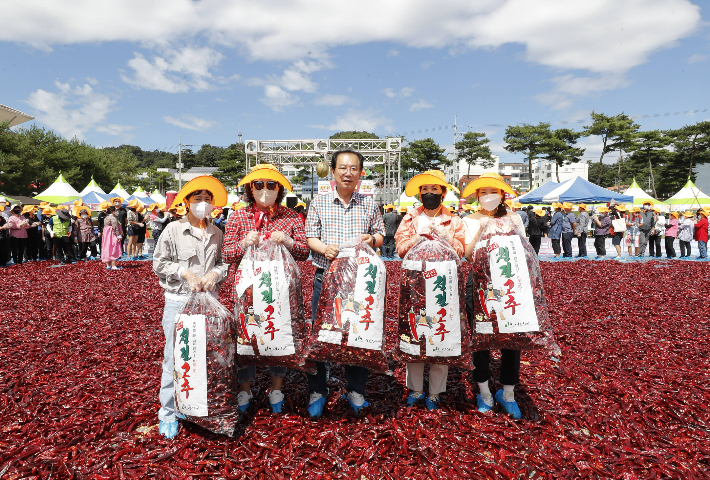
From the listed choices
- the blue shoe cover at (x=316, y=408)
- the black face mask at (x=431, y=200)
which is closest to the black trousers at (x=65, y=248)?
the blue shoe cover at (x=316, y=408)

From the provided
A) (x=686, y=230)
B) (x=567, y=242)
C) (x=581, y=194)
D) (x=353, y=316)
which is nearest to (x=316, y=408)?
(x=353, y=316)

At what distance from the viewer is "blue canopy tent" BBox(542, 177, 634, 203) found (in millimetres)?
19781

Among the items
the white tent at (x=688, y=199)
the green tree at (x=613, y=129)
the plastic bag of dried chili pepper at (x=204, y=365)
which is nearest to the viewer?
the plastic bag of dried chili pepper at (x=204, y=365)

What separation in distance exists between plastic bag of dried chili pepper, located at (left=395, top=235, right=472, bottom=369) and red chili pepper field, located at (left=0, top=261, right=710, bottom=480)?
581 millimetres

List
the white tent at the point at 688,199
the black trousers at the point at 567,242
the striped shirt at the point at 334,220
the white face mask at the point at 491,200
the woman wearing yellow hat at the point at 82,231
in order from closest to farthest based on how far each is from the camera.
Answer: the white face mask at the point at 491,200 < the striped shirt at the point at 334,220 < the woman wearing yellow hat at the point at 82,231 < the black trousers at the point at 567,242 < the white tent at the point at 688,199

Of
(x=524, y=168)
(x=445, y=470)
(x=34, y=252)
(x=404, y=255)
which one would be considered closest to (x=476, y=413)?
(x=445, y=470)

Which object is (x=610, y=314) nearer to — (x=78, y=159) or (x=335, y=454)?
(x=335, y=454)

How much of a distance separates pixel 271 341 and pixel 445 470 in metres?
1.37

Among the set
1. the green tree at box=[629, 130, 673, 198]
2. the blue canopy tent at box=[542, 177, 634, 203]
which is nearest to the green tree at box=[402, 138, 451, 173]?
the green tree at box=[629, 130, 673, 198]

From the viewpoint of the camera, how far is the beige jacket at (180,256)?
2652 mm

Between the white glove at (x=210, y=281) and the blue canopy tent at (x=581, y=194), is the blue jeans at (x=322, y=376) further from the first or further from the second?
the blue canopy tent at (x=581, y=194)

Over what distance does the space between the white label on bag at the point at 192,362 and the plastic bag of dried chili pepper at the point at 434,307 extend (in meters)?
1.37

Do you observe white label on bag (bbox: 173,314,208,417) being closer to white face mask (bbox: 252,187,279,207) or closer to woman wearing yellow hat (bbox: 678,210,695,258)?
white face mask (bbox: 252,187,279,207)

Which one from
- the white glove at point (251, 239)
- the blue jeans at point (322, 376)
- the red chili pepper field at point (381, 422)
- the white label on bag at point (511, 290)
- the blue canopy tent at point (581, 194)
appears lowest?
the red chili pepper field at point (381, 422)
